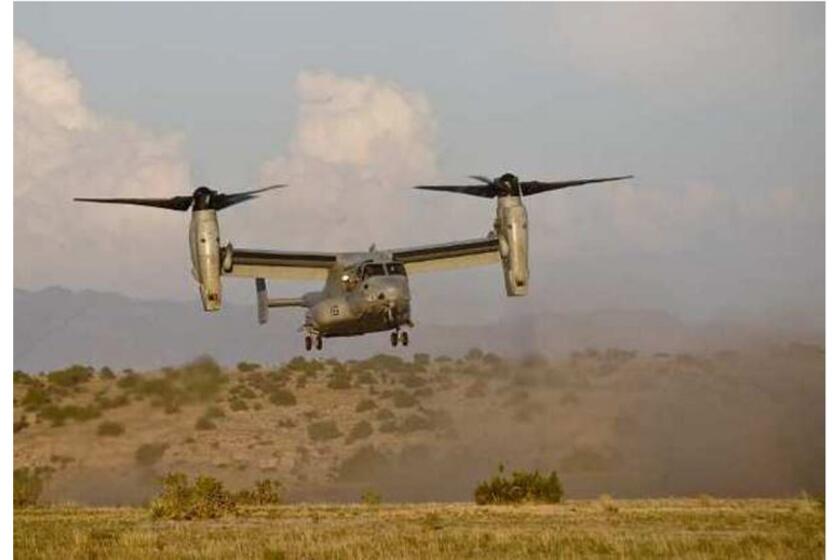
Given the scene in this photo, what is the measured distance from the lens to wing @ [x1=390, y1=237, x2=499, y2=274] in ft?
172

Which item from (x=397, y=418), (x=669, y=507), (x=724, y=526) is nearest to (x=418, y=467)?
(x=397, y=418)

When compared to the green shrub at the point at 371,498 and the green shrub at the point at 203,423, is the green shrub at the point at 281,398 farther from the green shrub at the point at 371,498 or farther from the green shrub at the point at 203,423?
the green shrub at the point at 371,498

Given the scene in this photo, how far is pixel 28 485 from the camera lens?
209 ft

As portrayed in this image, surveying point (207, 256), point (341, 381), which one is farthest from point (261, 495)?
point (341, 381)

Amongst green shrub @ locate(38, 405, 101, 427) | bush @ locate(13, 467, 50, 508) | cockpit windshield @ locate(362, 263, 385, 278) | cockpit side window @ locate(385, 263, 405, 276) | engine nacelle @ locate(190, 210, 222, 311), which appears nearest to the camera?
engine nacelle @ locate(190, 210, 222, 311)

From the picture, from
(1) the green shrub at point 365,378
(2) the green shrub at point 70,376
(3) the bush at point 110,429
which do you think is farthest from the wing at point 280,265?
(1) the green shrub at point 365,378

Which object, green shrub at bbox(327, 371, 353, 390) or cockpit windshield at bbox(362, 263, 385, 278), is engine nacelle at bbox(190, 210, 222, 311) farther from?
green shrub at bbox(327, 371, 353, 390)

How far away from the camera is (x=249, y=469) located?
74750 millimetres

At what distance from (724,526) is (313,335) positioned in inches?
562

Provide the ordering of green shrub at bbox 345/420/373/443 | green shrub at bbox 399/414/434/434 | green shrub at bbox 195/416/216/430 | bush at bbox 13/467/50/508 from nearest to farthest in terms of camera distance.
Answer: bush at bbox 13/467/50/508, green shrub at bbox 195/416/216/430, green shrub at bbox 399/414/434/434, green shrub at bbox 345/420/373/443

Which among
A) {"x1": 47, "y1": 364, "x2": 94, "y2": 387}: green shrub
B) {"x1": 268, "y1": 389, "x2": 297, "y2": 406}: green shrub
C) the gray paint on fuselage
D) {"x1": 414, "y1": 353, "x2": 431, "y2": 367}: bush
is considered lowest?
{"x1": 268, "y1": 389, "x2": 297, "y2": 406}: green shrub

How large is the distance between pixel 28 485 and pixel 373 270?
2211 centimetres

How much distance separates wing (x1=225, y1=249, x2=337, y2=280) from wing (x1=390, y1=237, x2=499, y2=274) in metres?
2.54

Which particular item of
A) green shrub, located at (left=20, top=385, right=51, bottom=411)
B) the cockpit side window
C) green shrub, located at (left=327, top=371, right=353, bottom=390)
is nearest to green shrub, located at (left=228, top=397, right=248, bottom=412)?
green shrub, located at (left=327, top=371, right=353, bottom=390)
